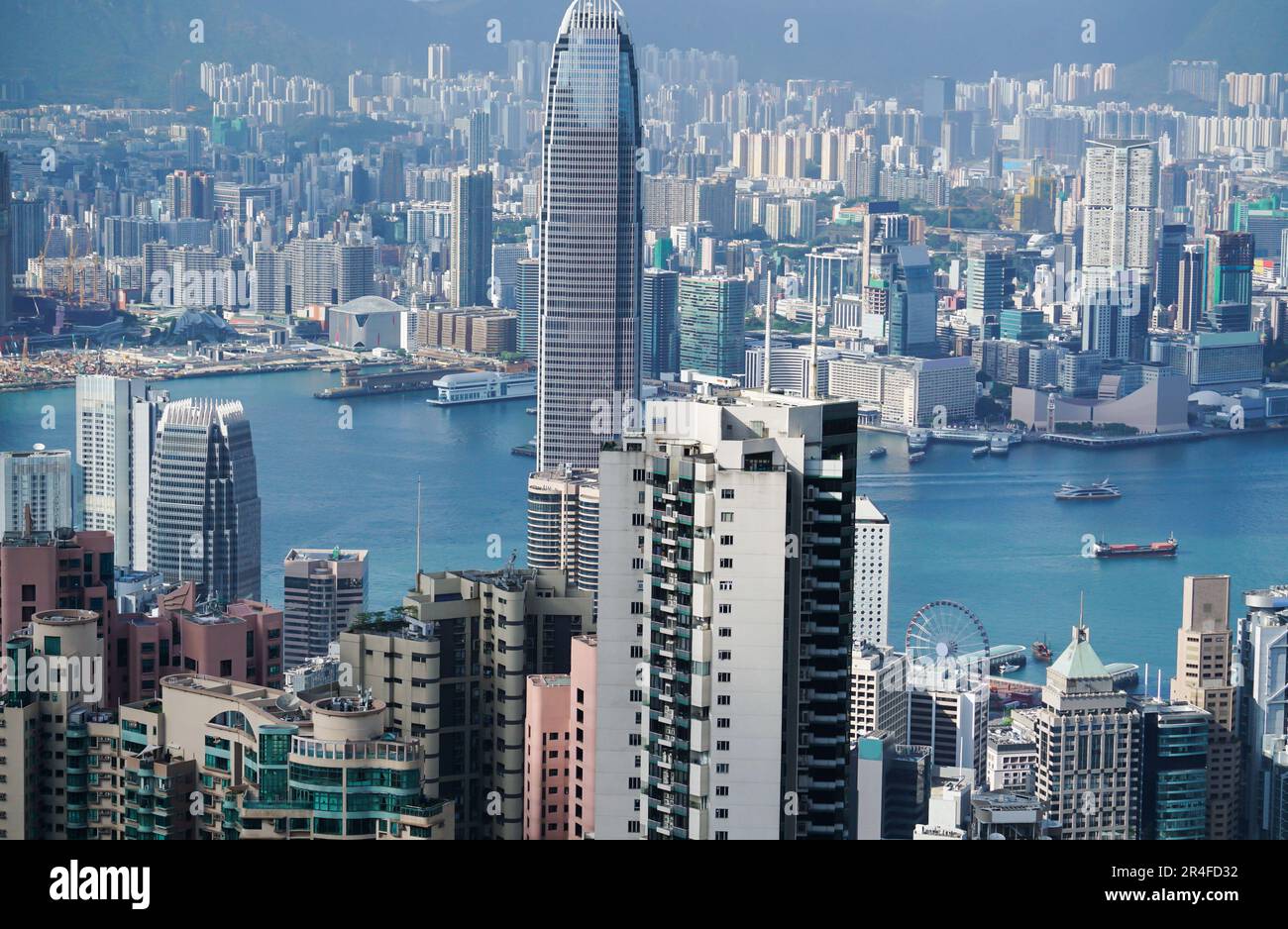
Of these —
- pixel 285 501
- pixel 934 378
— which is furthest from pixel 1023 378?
pixel 285 501

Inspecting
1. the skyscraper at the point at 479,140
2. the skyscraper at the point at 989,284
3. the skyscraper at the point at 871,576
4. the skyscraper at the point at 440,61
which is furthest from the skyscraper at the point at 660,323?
the skyscraper at the point at 871,576

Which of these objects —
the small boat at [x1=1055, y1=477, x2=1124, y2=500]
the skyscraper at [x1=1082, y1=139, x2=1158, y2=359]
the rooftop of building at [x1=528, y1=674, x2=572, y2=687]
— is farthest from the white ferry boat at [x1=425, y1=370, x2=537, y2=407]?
the rooftop of building at [x1=528, y1=674, x2=572, y2=687]

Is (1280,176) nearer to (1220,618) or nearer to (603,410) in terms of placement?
(603,410)

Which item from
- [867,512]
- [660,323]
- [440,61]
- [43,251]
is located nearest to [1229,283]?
[660,323]

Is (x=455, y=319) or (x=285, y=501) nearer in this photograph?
(x=285, y=501)

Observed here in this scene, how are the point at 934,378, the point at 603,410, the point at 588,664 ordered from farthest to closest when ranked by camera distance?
the point at 934,378, the point at 603,410, the point at 588,664

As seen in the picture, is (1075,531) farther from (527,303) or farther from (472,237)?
(472,237)
